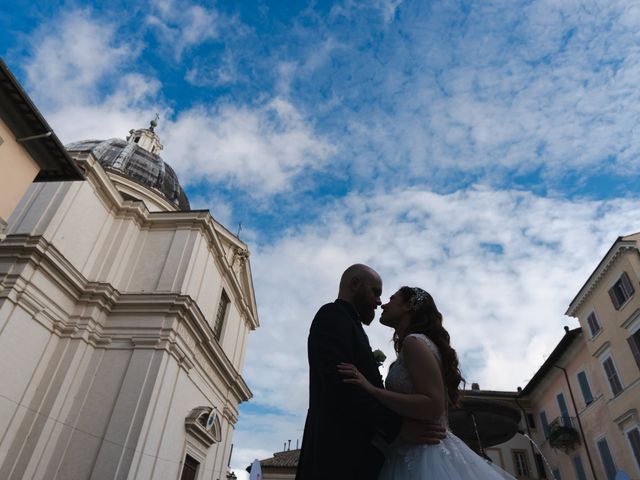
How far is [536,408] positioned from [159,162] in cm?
2860

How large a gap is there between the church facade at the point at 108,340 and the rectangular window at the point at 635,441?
1671 centimetres

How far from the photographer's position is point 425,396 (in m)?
2.34

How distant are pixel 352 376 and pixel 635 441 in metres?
21.9

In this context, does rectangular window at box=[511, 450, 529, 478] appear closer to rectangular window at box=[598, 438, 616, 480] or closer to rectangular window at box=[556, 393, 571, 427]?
rectangular window at box=[556, 393, 571, 427]

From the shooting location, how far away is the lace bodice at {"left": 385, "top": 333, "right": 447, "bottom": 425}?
256cm

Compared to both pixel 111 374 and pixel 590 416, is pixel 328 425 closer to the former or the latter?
pixel 111 374

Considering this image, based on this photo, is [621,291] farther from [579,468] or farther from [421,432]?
[421,432]

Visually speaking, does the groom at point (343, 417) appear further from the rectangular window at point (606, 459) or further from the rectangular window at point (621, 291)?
the rectangular window at point (606, 459)

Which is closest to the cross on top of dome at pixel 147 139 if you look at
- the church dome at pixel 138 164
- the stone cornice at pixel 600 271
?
the church dome at pixel 138 164

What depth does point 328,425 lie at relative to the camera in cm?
224

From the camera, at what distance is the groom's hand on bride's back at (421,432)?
2361 mm

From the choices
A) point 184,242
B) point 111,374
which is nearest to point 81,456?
point 111,374

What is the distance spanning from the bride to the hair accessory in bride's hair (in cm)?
8

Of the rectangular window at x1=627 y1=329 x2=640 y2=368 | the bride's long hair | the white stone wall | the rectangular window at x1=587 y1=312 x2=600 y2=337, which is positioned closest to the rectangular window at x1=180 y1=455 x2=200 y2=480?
the white stone wall
